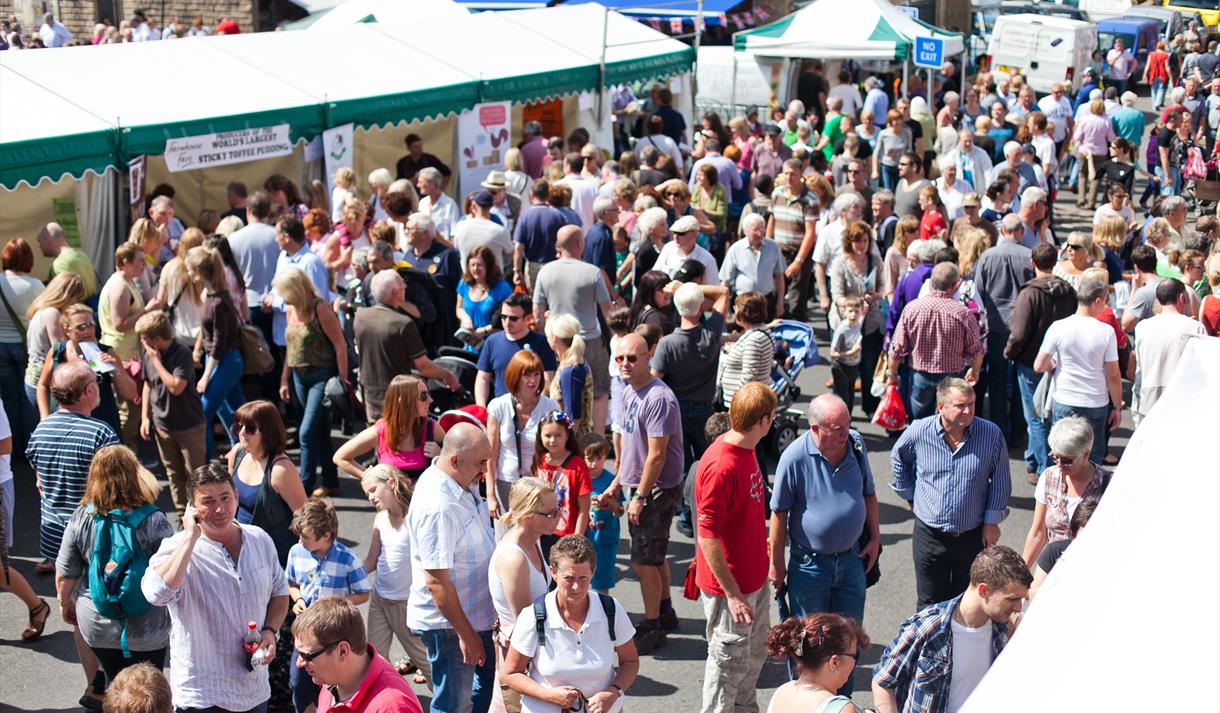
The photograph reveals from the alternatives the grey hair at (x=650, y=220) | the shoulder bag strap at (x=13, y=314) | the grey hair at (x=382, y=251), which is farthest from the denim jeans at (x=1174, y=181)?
the shoulder bag strap at (x=13, y=314)

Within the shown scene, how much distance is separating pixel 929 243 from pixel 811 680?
523cm

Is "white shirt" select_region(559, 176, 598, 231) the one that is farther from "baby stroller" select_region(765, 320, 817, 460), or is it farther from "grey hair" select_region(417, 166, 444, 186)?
"baby stroller" select_region(765, 320, 817, 460)

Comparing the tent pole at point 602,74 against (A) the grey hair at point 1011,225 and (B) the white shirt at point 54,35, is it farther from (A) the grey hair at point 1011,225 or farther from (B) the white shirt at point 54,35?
(B) the white shirt at point 54,35

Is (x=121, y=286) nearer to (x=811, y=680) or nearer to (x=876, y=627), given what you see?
(x=876, y=627)

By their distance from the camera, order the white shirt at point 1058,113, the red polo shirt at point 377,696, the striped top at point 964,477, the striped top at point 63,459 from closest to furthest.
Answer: the red polo shirt at point 377,696
the striped top at point 964,477
the striped top at point 63,459
the white shirt at point 1058,113

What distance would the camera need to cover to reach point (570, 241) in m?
8.61

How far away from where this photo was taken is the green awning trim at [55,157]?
31.8ft

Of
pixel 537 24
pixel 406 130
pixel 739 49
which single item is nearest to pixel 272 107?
pixel 406 130

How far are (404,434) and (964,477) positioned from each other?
8.26 feet

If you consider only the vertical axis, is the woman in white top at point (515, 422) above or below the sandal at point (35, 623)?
above

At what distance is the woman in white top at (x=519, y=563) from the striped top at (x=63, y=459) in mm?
2158

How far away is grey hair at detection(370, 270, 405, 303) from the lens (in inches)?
299

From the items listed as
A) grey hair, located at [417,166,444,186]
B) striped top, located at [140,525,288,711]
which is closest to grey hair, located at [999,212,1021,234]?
grey hair, located at [417,166,444,186]

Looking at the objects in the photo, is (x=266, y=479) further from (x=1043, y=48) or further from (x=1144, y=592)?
(x=1043, y=48)
